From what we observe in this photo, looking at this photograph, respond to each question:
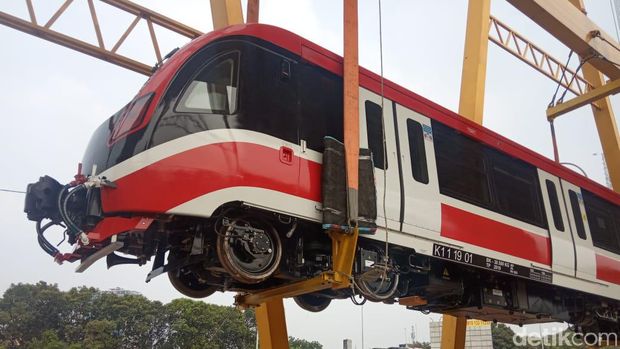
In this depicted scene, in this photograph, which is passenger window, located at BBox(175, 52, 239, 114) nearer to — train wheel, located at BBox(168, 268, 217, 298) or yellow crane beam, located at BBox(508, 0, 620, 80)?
train wheel, located at BBox(168, 268, 217, 298)

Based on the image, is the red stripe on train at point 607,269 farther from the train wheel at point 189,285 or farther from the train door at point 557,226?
the train wheel at point 189,285

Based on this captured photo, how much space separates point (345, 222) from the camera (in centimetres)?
410

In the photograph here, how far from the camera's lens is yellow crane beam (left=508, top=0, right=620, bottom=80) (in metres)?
9.24

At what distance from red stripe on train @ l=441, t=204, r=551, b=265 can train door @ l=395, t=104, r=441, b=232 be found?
19 centimetres

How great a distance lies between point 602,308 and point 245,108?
7.32m

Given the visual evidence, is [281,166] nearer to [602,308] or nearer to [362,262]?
[362,262]

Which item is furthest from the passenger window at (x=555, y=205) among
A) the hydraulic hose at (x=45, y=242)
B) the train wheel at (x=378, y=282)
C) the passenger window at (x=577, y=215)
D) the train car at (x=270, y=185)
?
the hydraulic hose at (x=45, y=242)

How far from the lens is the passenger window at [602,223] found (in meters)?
7.83

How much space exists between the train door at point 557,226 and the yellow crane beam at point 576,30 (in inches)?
140

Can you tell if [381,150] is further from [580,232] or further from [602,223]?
[602,223]

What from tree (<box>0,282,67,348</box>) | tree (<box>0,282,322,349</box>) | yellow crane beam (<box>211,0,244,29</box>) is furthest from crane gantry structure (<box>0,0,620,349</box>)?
tree (<box>0,282,67,348</box>)

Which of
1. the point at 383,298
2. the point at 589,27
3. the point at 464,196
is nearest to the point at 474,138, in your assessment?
the point at 464,196

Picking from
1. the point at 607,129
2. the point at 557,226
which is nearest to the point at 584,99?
the point at 607,129

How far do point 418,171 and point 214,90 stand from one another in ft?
7.11
